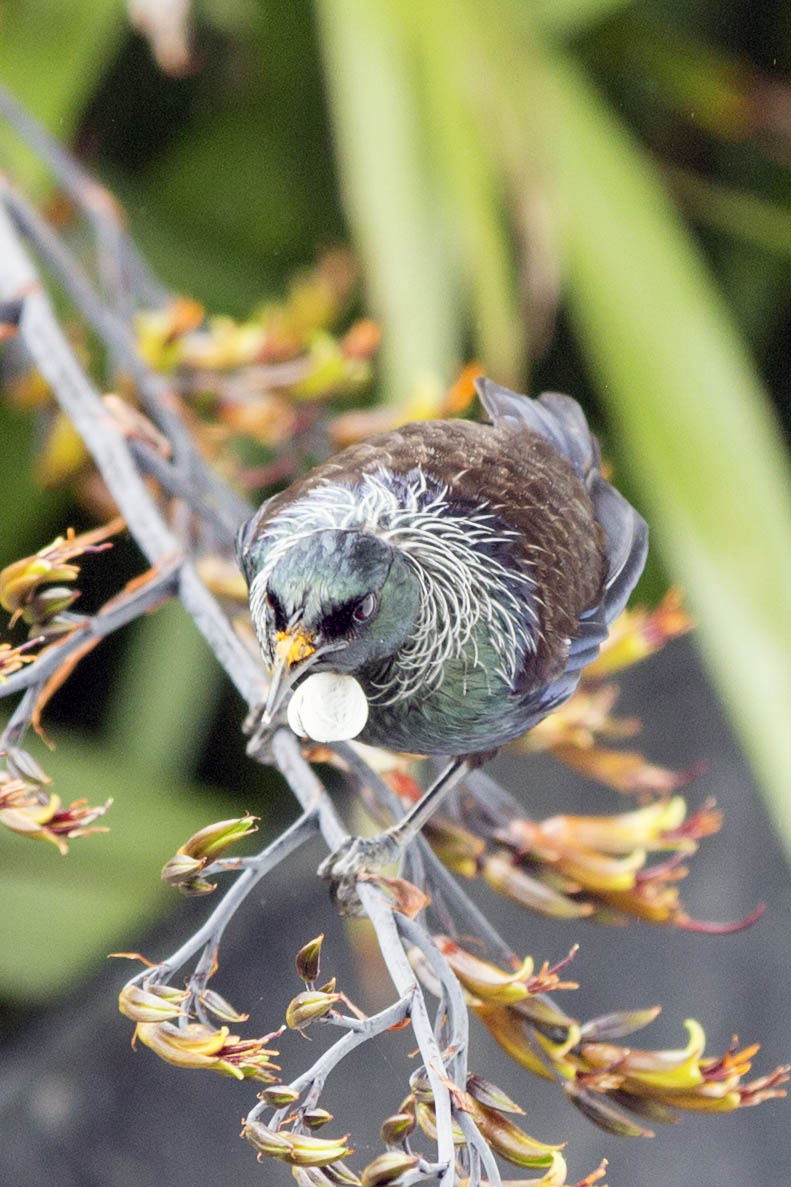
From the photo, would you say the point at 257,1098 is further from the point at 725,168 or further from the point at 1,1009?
the point at 725,168

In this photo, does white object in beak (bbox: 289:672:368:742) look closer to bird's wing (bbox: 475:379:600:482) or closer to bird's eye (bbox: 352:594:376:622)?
bird's eye (bbox: 352:594:376:622)

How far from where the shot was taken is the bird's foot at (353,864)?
0.35 m

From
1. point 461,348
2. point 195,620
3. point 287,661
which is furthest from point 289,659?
point 461,348

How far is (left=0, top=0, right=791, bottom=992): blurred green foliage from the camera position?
0.63m

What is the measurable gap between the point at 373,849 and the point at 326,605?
0.09m

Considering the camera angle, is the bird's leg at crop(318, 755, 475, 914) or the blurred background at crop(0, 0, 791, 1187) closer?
the bird's leg at crop(318, 755, 475, 914)

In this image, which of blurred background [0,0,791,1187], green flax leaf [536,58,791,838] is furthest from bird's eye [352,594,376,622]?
green flax leaf [536,58,791,838]

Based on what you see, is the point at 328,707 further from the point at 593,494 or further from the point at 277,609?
the point at 593,494

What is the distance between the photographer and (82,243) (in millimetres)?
896

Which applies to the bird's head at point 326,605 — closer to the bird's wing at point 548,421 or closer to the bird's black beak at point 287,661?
the bird's black beak at point 287,661

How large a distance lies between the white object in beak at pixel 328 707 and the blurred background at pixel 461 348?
0.25ft

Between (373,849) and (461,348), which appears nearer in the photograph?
(373,849)

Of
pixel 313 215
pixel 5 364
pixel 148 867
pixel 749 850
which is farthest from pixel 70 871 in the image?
pixel 313 215

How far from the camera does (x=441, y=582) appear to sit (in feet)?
1.23
